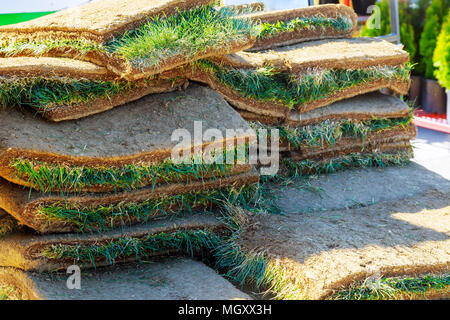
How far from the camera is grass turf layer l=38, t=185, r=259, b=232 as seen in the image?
5.64 feet

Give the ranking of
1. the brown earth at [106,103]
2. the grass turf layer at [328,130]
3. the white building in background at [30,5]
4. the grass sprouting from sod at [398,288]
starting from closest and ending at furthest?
the grass sprouting from sod at [398,288] → the brown earth at [106,103] → the grass turf layer at [328,130] → the white building in background at [30,5]

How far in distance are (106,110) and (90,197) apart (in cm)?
33

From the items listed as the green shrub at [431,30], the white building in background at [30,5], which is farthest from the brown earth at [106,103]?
the green shrub at [431,30]

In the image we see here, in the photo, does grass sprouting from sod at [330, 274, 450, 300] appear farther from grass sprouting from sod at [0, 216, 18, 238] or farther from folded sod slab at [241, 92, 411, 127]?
grass sprouting from sod at [0, 216, 18, 238]

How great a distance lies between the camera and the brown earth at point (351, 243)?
161cm

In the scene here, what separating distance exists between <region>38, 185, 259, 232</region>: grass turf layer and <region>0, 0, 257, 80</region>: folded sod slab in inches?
17.3

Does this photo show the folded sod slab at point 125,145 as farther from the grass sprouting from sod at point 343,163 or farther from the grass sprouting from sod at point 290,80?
the grass sprouting from sod at point 343,163

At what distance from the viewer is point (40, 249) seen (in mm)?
1695

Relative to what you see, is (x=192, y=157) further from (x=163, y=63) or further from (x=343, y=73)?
(x=343, y=73)

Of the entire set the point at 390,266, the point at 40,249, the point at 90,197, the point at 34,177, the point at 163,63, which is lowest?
the point at 390,266

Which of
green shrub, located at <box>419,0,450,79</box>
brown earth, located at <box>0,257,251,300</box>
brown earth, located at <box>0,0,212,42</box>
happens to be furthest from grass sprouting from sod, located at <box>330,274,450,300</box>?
green shrub, located at <box>419,0,450,79</box>

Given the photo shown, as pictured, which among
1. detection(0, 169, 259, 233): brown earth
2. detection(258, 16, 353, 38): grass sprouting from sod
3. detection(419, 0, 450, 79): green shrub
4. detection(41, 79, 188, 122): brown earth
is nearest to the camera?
detection(0, 169, 259, 233): brown earth

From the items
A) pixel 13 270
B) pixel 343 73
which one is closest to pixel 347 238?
pixel 343 73

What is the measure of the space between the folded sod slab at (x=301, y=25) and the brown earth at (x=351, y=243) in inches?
36.7
